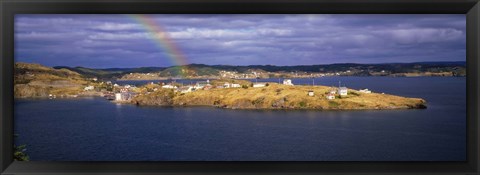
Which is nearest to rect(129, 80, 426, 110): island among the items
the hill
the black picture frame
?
the hill

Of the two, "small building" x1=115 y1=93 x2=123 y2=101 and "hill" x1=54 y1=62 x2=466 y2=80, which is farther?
"small building" x1=115 y1=93 x2=123 y2=101

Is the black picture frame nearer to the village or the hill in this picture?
the hill

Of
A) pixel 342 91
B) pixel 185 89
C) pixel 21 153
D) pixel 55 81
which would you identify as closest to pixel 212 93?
pixel 185 89

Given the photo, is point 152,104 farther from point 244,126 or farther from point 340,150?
point 340,150

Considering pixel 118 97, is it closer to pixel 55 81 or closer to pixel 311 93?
pixel 55 81

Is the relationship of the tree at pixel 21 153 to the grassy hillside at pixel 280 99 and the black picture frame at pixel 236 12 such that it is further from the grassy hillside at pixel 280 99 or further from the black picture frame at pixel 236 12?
the grassy hillside at pixel 280 99

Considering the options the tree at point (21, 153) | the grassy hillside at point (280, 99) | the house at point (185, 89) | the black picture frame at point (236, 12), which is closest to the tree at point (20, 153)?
the tree at point (21, 153)

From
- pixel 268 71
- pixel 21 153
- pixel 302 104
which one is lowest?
pixel 21 153
